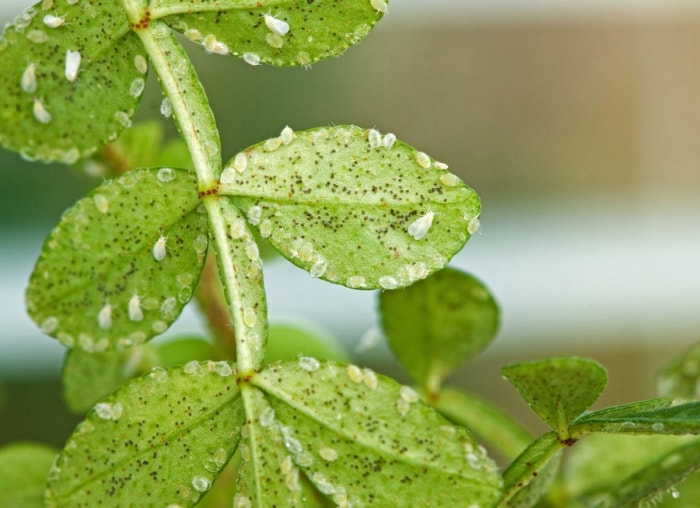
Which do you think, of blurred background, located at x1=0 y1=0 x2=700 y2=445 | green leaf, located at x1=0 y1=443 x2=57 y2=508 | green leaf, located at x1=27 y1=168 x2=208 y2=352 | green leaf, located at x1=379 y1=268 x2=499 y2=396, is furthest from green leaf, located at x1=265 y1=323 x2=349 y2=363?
blurred background, located at x1=0 y1=0 x2=700 y2=445

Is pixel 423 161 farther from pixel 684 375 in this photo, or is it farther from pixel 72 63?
pixel 684 375

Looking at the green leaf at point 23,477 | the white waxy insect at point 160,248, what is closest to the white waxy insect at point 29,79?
the white waxy insect at point 160,248

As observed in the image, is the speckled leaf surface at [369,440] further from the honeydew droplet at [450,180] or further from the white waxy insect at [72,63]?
the white waxy insect at [72,63]

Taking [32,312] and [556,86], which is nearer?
[32,312]

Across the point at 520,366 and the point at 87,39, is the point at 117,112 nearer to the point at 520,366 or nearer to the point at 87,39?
the point at 87,39

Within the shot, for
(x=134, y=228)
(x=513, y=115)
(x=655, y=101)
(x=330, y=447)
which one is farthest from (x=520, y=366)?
(x=655, y=101)

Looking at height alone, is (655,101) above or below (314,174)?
above
